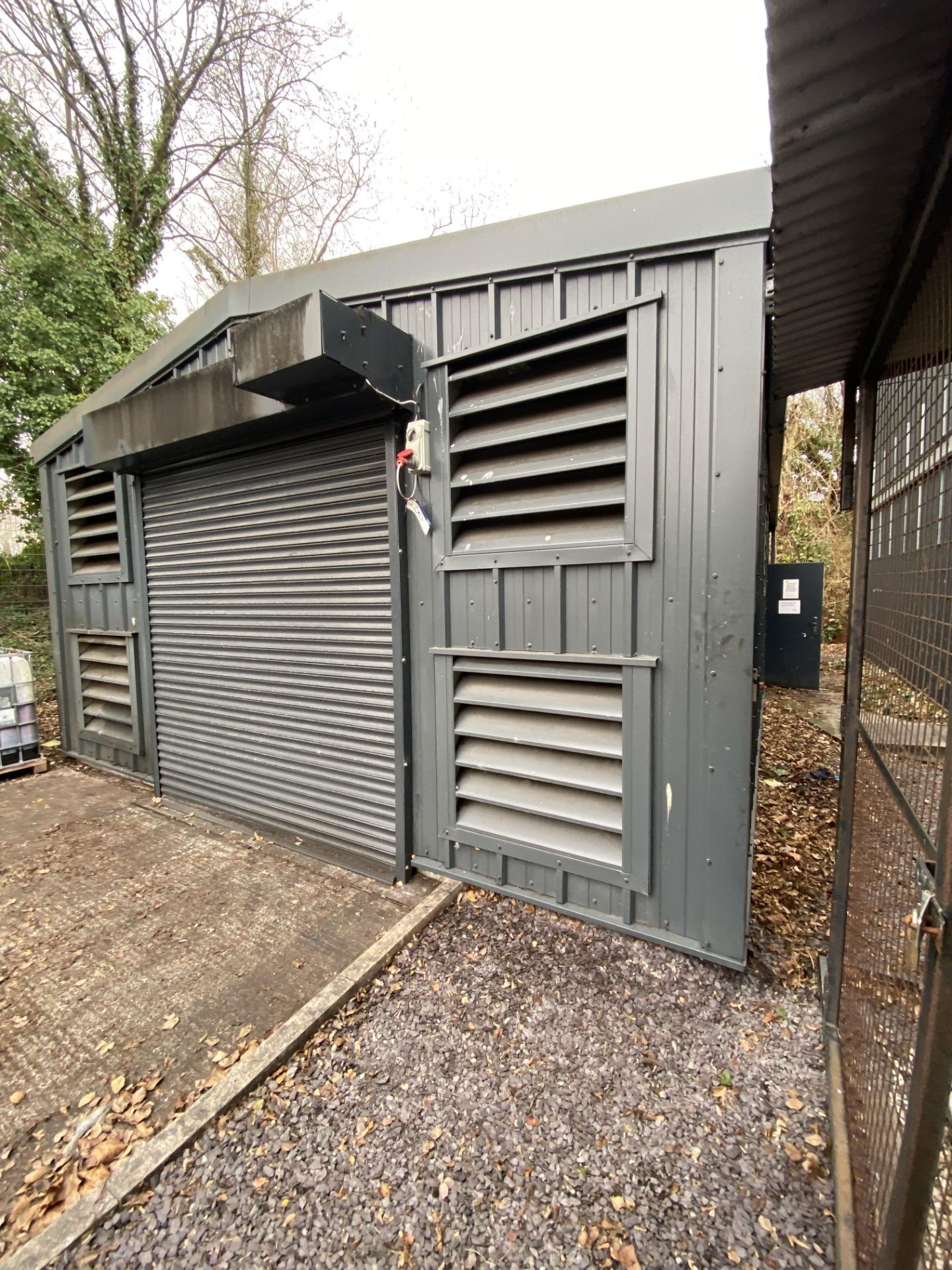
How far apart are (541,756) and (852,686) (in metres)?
1.31

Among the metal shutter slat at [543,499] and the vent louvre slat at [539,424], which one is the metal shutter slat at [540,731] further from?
the vent louvre slat at [539,424]

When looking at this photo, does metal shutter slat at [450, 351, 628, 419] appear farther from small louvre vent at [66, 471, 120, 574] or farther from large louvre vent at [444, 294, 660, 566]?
small louvre vent at [66, 471, 120, 574]

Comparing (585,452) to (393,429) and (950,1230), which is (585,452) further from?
(950,1230)

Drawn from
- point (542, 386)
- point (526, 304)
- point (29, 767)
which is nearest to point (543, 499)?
point (542, 386)

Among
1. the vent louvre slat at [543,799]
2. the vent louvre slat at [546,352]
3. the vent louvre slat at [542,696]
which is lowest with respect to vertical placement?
the vent louvre slat at [543,799]

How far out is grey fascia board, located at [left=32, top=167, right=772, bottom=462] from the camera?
6.56ft

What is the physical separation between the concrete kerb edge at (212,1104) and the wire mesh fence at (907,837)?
5.58 ft

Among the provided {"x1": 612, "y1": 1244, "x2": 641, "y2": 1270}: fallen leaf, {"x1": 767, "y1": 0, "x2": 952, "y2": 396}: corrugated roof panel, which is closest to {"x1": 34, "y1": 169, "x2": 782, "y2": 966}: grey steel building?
{"x1": 767, "y1": 0, "x2": 952, "y2": 396}: corrugated roof panel

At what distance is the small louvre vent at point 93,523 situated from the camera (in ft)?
15.5

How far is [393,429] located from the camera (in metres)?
2.83

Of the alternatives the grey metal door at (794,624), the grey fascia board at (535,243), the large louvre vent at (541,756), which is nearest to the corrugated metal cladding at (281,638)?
the large louvre vent at (541,756)

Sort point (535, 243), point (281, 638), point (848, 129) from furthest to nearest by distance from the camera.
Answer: point (281, 638) < point (535, 243) < point (848, 129)

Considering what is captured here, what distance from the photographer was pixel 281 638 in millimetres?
3520

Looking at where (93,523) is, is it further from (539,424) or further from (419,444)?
(539,424)
